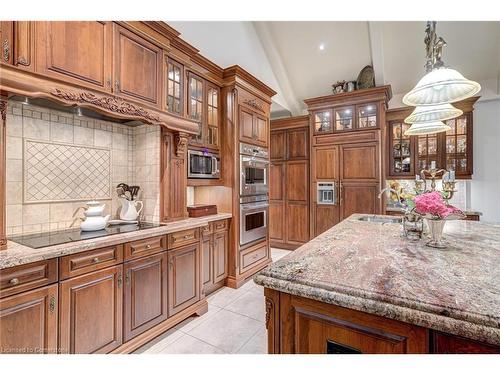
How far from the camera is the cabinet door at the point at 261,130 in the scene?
348 cm

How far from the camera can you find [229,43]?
11.9 ft

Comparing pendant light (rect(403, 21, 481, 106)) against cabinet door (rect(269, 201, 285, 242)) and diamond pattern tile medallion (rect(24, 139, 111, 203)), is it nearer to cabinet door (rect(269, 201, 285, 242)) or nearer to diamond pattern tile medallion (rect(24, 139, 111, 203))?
diamond pattern tile medallion (rect(24, 139, 111, 203))

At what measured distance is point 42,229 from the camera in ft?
6.25

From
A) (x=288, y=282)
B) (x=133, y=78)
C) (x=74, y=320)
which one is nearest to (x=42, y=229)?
(x=74, y=320)

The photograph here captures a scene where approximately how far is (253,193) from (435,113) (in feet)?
7.03

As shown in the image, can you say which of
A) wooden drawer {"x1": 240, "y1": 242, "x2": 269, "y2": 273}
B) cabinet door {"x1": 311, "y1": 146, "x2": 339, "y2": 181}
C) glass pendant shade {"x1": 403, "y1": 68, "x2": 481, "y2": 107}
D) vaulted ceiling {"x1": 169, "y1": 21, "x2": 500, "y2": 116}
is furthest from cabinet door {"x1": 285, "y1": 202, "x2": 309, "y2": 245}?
glass pendant shade {"x1": 403, "y1": 68, "x2": 481, "y2": 107}

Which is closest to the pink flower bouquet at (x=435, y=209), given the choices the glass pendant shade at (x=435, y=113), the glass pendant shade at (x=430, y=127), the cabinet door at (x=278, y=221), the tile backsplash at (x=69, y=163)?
the glass pendant shade at (x=435, y=113)

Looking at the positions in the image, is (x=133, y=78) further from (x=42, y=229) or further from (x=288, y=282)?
(x=288, y=282)

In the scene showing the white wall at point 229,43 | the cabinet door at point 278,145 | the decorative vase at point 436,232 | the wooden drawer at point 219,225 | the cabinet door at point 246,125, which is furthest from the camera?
the cabinet door at point 278,145

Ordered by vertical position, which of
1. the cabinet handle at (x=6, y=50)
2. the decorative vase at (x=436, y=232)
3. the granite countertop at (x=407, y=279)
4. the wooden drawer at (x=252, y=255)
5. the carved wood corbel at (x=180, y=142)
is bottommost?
the wooden drawer at (x=252, y=255)

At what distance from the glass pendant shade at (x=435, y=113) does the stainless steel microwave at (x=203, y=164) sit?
214 cm

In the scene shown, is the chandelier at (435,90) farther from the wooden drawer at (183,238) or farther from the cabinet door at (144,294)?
the cabinet door at (144,294)

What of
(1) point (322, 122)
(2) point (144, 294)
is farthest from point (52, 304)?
(1) point (322, 122)
